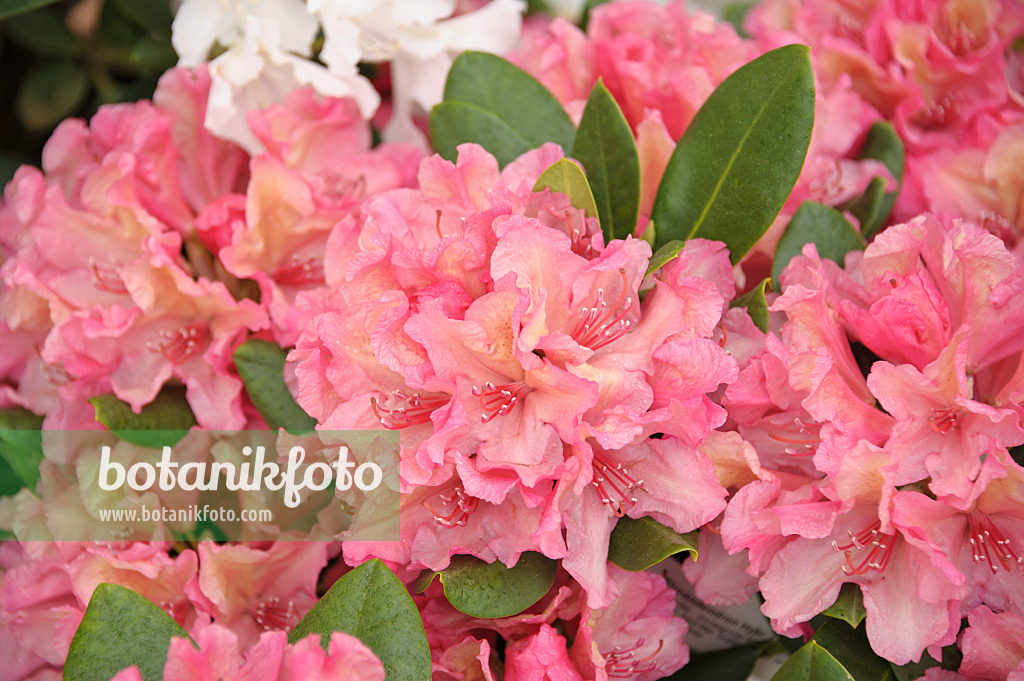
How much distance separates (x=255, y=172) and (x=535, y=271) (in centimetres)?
40

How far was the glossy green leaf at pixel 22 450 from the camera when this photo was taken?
3.08 ft

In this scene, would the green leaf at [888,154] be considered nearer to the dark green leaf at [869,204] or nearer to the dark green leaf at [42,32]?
the dark green leaf at [869,204]

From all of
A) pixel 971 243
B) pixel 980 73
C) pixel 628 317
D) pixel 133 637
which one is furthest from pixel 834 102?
pixel 133 637

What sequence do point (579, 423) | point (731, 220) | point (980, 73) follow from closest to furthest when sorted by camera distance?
point (579, 423) → point (731, 220) → point (980, 73)

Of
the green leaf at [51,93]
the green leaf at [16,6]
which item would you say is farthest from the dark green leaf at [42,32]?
the green leaf at [16,6]

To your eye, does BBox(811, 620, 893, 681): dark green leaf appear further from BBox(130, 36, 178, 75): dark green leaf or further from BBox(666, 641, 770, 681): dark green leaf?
BBox(130, 36, 178, 75): dark green leaf

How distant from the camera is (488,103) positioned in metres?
0.96

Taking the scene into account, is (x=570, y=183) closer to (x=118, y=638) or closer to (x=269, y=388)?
(x=269, y=388)

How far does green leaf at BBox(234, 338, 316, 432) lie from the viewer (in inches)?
34.2

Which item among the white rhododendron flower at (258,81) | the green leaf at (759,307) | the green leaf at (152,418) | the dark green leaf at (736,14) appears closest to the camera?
the green leaf at (759,307)

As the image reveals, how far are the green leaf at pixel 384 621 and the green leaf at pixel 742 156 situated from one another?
0.43 meters

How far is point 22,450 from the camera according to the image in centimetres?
94

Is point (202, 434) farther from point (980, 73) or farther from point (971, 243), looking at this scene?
point (980, 73)

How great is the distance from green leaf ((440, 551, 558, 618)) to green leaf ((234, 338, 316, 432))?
0.24 meters
